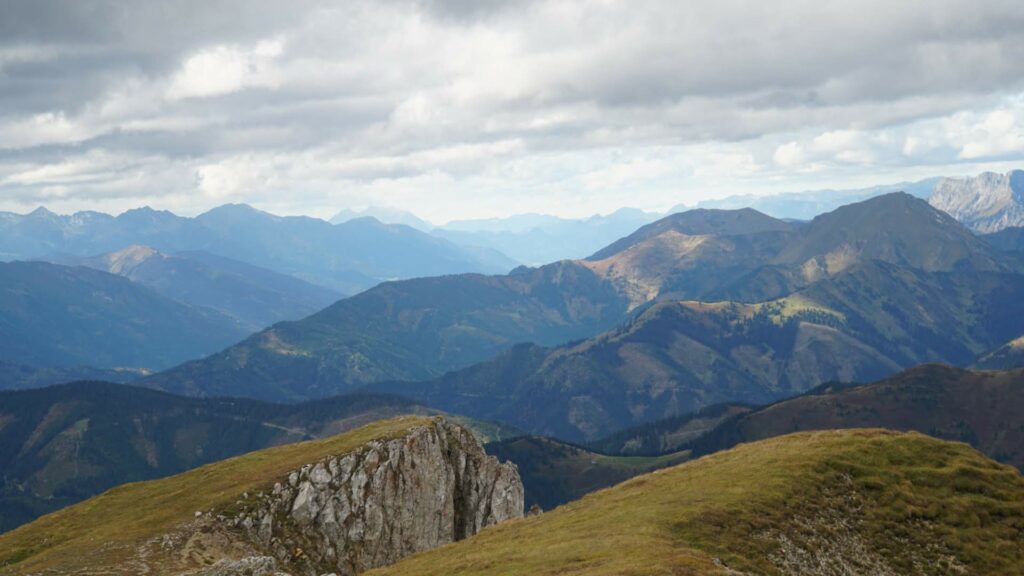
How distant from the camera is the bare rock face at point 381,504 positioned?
107 meters

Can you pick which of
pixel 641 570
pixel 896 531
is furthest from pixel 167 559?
pixel 896 531

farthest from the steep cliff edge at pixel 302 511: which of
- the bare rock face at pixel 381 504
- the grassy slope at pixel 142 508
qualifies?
the grassy slope at pixel 142 508

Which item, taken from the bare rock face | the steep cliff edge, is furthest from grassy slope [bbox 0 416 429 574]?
the bare rock face

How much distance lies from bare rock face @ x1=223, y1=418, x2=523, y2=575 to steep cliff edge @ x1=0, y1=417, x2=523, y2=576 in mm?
152

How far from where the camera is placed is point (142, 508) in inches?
4473

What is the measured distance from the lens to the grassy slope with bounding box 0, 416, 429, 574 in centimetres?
9312

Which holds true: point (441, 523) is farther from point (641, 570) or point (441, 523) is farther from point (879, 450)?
point (641, 570)

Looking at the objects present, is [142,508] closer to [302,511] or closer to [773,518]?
[302,511]

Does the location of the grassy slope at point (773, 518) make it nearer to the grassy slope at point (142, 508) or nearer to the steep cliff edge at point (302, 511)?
the steep cliff edge at point (302, 511)

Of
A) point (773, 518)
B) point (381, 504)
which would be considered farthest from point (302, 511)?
point (773, 518)

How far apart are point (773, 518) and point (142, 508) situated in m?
84.3

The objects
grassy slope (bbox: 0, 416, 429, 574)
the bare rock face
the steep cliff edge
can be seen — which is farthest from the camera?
the bare rock face

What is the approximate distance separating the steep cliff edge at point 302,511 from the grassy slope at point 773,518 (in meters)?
26.4

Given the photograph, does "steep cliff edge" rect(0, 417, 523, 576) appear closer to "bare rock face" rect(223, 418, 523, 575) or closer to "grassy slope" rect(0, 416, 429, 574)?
"bare rock face" rect(223, 418, 523, 575)
